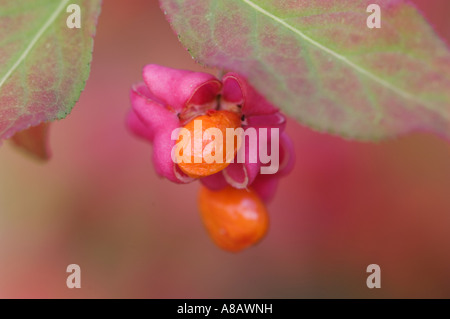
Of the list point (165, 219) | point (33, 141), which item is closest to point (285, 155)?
point (33, 141)

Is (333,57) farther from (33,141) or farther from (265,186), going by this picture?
(33,141)

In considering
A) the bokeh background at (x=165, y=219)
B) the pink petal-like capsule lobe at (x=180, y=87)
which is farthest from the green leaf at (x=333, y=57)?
the bokeh background at (x=165, y=219)

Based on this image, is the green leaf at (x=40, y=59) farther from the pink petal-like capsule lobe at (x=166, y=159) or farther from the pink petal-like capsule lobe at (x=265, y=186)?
the pink petal-like capsule lobe at (x=265, y=186)

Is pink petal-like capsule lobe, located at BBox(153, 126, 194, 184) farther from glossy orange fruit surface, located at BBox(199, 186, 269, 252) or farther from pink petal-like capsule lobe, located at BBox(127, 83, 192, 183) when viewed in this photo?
glossy orange fruit surface, located at BBox(199, 186, 269, 252)

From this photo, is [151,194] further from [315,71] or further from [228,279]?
[315,71]

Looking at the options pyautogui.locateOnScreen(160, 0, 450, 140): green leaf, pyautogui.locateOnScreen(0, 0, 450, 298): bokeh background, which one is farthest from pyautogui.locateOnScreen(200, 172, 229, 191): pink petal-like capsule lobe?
pyautogui.locateOnScreen(0, 0, 450, 298): bokeh background

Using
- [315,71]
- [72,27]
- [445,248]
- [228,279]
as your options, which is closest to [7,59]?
[72,27]
